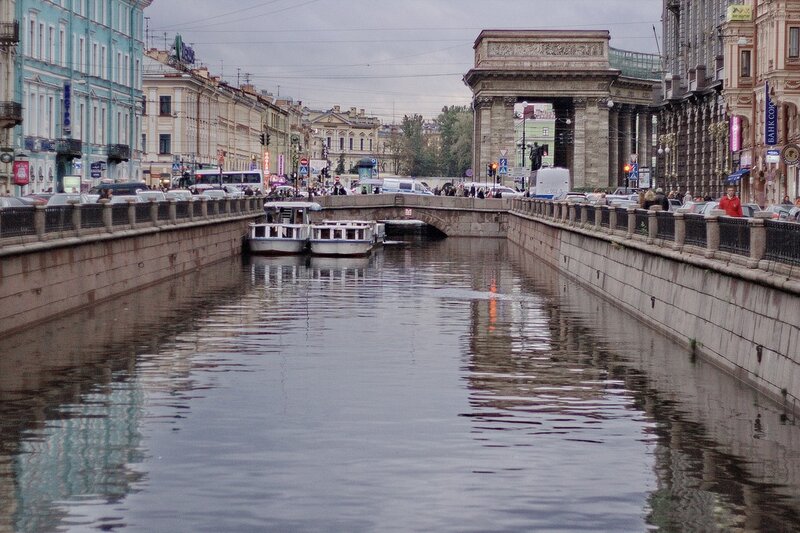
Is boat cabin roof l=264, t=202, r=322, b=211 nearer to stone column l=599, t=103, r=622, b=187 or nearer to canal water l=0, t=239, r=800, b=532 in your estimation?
canal water l=0, t=239, r=800, b=532

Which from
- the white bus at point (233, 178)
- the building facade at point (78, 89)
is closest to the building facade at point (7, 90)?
the building facade at point (78, 89)

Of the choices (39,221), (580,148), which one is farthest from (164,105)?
(39,221)

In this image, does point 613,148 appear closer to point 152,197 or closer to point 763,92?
point 763,92

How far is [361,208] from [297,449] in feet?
252

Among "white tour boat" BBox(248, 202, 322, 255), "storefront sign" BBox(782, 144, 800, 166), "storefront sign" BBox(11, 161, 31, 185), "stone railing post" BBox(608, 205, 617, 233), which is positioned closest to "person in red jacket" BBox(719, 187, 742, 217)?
"stone railing post" BBox(608, 205, 617, 233)

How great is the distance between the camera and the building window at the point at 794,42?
69.6 meters

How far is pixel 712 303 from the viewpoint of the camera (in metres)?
28.5

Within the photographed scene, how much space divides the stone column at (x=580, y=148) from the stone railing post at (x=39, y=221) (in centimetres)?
9885

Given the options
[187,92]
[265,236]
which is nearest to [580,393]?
[265,236]

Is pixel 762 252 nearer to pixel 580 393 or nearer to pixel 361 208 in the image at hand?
pixel 580 393

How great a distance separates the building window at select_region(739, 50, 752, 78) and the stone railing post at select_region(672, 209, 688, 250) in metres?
47.7

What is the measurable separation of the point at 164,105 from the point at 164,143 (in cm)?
271

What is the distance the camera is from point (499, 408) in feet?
76.1

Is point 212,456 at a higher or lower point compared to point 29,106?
lower
